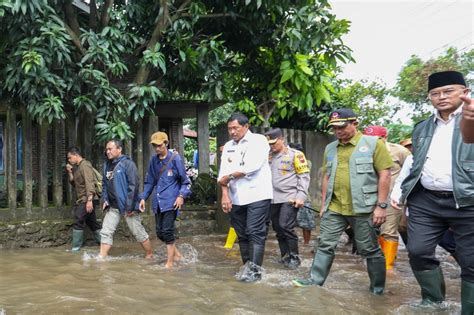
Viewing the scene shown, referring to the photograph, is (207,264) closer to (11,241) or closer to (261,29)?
(11,241)

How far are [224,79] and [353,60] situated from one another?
2.21m

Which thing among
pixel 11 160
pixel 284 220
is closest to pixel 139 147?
pixel 11 160

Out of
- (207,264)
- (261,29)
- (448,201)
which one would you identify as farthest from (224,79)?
(448,201)

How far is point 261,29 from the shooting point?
8805mm

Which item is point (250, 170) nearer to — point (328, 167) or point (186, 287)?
point (328, 167)

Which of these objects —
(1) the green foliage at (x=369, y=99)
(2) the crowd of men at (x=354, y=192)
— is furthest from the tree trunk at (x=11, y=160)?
(1) the green foliage at (x=369, y=99)

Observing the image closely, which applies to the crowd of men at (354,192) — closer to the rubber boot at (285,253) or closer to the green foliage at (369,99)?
the rubber boot at (285,253)

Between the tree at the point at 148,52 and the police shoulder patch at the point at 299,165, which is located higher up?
the tree at the point at 148,52

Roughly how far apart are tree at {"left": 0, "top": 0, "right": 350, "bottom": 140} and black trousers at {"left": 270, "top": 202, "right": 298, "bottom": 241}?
252cm

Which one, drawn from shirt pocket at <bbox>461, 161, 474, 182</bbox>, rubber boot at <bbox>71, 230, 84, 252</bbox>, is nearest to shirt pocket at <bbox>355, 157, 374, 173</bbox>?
shirt pocket at <bbox>461, 161, 474, 182</bbox>

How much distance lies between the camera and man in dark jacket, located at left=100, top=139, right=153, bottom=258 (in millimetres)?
6738

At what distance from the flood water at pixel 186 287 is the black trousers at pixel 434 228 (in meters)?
0.52

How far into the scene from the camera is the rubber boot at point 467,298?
3.67 m

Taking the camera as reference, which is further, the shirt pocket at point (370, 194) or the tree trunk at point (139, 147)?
the tree trunk at point (139, 147)
